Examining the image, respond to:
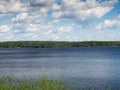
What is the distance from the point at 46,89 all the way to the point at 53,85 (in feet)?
2.46

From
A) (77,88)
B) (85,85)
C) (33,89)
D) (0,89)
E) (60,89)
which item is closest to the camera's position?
(0,89)

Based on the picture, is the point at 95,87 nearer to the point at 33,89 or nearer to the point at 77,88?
the point at 77,88

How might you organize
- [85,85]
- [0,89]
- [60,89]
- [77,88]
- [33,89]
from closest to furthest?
[0,89]
[33,89]
[60,89]
[77,88]
[85,85]

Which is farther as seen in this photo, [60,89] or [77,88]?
[77,88]

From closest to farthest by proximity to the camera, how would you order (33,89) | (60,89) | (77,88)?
(33,89) < (60,89) < (77,88)

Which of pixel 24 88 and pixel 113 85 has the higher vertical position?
pixel 24 88

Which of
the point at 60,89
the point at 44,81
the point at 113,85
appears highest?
the point at 44,81

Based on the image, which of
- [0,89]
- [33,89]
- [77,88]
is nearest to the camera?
[0,89]

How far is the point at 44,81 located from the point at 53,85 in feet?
2.19

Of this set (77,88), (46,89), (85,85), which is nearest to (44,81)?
(46,89)

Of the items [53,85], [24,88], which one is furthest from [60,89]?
[24,88]

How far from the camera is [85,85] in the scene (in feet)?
116

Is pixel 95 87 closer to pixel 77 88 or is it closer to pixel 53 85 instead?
pixel 77 88

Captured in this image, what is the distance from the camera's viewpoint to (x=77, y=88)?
108ft
